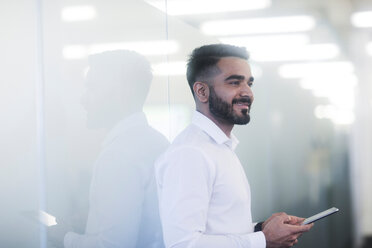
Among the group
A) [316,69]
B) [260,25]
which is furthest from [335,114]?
[260,25]

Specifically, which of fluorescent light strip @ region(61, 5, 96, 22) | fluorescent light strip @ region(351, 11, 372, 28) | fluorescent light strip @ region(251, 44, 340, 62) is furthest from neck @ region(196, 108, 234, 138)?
fluorescent light strip @ region(351, 11, 372, 28)

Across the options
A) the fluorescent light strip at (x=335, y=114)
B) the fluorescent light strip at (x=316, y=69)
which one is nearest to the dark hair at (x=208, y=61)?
the fluorescent light strip at (x=316, y=69)

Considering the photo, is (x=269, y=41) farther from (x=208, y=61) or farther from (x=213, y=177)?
(x=213, y=177)

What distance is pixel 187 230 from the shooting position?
161 centimetres

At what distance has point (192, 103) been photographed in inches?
94.2

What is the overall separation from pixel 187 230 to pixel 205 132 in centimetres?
41

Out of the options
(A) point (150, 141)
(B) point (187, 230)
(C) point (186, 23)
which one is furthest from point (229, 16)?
(B) point (187, 230)

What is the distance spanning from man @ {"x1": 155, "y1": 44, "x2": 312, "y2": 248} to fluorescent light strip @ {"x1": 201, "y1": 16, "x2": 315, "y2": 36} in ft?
2.38

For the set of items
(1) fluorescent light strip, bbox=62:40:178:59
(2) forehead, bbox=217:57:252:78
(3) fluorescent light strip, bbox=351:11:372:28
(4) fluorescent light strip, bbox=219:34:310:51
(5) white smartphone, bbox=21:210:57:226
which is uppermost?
(3) fluorescent light strip, bbox=351:11:372:28

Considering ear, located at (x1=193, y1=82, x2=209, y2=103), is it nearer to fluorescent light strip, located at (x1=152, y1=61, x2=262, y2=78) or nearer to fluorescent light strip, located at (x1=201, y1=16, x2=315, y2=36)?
fluorescent light strip, located at (x1=152, y1=61, x2=262, y2=78)

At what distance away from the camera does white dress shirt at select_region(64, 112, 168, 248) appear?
181 cm

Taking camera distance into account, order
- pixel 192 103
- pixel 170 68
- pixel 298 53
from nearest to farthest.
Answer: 1. pixel 170 68
2. pixel 192 103
3. pixel 298 53

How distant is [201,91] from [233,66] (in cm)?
16

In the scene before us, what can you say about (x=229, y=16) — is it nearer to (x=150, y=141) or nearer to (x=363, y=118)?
(x=150, y=141)
